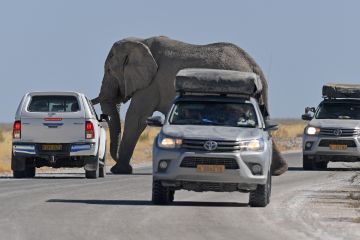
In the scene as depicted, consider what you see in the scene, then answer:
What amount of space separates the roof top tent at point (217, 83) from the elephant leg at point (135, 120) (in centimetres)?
1261

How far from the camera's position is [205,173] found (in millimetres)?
21984

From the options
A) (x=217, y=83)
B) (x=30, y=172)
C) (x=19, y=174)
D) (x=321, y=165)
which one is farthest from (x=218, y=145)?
(x=321, y=165)

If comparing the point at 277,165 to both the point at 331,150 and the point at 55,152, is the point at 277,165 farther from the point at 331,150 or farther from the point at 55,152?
the point at 55,152

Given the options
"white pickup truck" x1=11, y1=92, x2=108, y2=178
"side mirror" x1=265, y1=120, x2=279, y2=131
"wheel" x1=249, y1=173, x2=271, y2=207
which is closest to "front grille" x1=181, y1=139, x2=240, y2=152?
"wheel" x1=249, y1=173, x2=271, y2=207

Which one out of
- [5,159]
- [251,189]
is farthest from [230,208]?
[5,159]

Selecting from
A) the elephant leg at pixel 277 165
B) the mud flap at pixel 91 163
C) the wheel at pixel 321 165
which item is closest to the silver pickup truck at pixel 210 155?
the mud flap at pixel 91 163

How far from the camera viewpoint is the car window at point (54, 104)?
103 ft

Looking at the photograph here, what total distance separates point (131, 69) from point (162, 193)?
16702 mm

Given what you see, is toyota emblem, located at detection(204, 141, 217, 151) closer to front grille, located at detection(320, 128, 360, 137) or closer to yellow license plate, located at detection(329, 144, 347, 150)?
yellow license plate, located at detection(329, 144, 347, 150)

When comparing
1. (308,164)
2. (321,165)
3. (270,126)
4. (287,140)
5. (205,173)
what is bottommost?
(287,140)

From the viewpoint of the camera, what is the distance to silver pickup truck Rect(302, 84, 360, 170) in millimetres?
37500

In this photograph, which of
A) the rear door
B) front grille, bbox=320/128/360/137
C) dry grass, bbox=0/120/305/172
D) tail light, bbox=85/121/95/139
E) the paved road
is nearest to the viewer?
the paved road

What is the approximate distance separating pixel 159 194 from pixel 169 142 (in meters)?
0.87

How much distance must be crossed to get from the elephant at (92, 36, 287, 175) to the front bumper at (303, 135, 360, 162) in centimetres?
175
